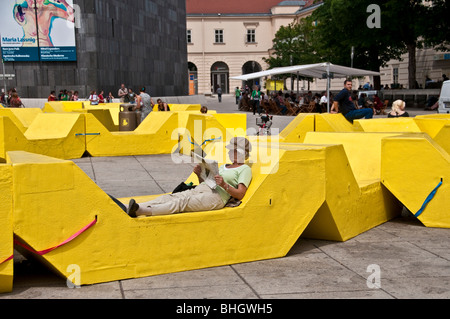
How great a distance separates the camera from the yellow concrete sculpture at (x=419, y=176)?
7.55 m

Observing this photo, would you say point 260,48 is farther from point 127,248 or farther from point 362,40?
point 127,248

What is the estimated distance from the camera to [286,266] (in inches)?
233

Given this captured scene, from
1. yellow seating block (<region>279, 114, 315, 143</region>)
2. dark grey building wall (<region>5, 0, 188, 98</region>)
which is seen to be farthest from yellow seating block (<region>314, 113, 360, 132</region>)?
dark grey building wall (<region>5, 0, 188, 98</region>)

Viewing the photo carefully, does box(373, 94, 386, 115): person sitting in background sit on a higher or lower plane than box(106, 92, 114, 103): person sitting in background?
lower

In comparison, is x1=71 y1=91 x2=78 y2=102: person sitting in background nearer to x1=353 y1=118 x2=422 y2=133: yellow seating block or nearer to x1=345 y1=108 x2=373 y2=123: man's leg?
x1=345 y1=108 x2=373 y2=123: man's leg

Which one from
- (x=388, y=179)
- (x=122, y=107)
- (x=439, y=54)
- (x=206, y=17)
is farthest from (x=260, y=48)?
(x=388, y=179)

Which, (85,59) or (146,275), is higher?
(85,59)

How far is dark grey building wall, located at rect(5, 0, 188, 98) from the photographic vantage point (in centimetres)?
3438

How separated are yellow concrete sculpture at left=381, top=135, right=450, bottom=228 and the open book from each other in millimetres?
2772

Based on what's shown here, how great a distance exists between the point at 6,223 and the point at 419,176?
505 centimetres

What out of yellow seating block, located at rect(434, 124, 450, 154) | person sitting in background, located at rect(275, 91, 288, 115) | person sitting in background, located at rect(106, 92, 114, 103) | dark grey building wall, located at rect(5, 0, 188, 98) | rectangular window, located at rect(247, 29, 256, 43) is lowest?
person sitting in background, located at rect(275, 91, 288, 115)

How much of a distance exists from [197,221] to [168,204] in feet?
1.07

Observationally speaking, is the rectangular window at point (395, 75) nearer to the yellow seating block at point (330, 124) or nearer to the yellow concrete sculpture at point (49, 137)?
the yellow seating block at point (330, 124)
